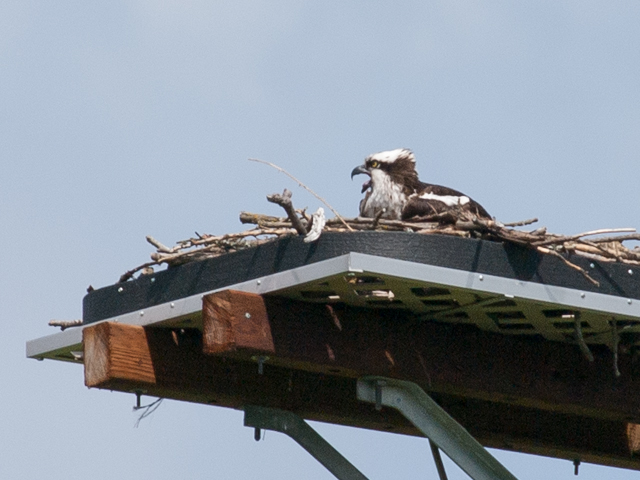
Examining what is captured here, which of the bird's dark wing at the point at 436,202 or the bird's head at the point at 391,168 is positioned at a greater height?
the bird's head at the point at 391,168

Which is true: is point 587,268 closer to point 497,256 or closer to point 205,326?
point 497,256

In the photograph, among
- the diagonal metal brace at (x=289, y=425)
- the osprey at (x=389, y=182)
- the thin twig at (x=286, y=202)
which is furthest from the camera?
the osprey at (x=389, y=182)

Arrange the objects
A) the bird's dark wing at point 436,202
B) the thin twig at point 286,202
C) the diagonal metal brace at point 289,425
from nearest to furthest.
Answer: the thin twig at point 286,202
the diagonal metal brace at point 289,425
the bird's dark wing at point 436,202

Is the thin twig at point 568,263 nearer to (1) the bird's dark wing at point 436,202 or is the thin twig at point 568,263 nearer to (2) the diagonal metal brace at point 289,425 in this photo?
(2) the diagonal metal brace at point 289,425

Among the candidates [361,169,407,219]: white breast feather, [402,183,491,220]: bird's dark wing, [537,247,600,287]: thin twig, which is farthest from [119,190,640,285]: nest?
[361,169,407,219]: white breast feather

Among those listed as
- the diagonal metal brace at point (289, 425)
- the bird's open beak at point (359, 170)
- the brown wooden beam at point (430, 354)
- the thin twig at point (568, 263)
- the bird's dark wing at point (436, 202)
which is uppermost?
the bird's open beak at point (359, 170)

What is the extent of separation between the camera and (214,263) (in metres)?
5.33

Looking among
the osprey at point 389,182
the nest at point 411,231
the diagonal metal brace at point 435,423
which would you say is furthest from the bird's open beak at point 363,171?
the diagonal metal brace at point 435,423

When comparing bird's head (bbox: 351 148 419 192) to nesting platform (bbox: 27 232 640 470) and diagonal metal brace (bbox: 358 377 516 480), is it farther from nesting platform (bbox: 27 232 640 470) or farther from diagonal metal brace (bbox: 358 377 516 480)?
diagonal metal brace (bbox: 358 377 516 480)

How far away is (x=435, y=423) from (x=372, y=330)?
17.3 inches

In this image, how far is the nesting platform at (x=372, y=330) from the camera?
488cm

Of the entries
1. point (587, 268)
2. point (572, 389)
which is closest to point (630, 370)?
point (572, 389)

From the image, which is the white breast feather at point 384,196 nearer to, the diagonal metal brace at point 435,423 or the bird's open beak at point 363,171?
the bird's open beak at point 363,171

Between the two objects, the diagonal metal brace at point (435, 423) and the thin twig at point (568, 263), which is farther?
the diagonal metal brace at point (435, 423)
